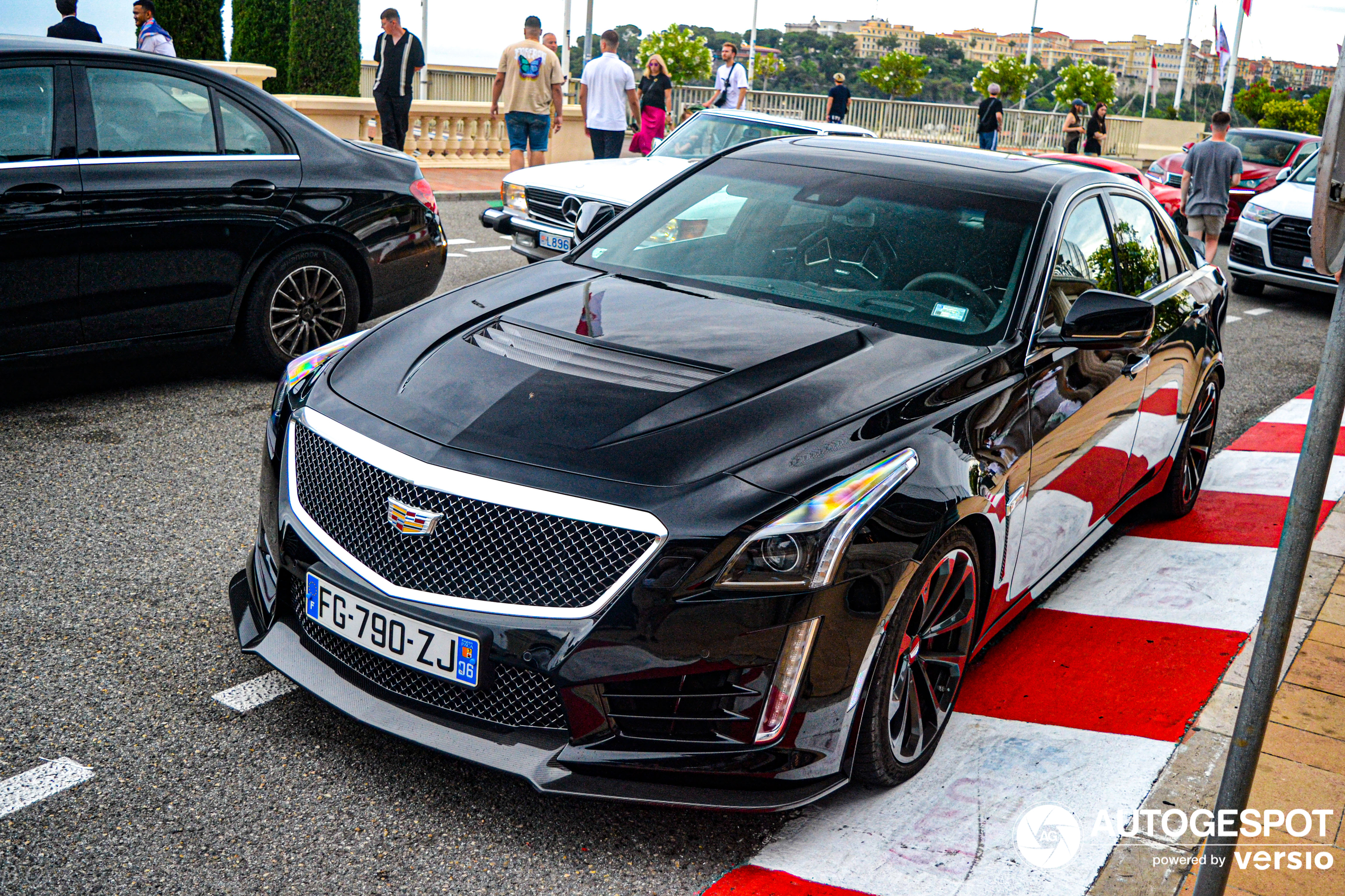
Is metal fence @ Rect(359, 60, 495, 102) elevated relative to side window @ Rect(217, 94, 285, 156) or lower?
elevated

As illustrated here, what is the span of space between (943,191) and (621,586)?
215 cm

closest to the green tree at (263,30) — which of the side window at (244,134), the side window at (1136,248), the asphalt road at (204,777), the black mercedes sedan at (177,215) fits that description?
the black mercedes sedan at (177,215)

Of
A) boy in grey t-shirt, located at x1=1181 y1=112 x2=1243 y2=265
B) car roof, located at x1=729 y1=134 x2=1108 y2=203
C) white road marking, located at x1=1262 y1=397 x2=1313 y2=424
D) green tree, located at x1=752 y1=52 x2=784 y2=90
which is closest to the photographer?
car roof, located at x1=729 y1=134 x2=1108 y2=203

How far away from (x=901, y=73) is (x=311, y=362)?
172 feet

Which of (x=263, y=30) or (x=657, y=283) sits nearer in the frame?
(x=657, y=283)

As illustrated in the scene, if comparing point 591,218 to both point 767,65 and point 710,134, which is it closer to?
point 710,134

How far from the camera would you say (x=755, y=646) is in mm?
2697

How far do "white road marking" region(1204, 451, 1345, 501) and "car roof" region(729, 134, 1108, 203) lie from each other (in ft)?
6.98

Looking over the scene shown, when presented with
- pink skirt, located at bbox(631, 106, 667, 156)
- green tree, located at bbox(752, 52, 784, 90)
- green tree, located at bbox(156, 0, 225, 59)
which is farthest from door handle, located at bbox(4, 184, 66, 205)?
green tree, located at bbox(752, 52, 784, 90)

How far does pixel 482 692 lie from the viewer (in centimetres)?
279

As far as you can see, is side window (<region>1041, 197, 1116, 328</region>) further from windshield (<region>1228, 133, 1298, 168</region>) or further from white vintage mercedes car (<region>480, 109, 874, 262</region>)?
windshield (<region>1228, 133, 1298, 168</region>)

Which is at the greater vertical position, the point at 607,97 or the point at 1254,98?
the point at 1254,98

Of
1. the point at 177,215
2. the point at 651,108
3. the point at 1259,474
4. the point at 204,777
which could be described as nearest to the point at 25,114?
the point at 177,215

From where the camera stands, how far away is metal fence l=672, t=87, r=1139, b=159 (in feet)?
119
